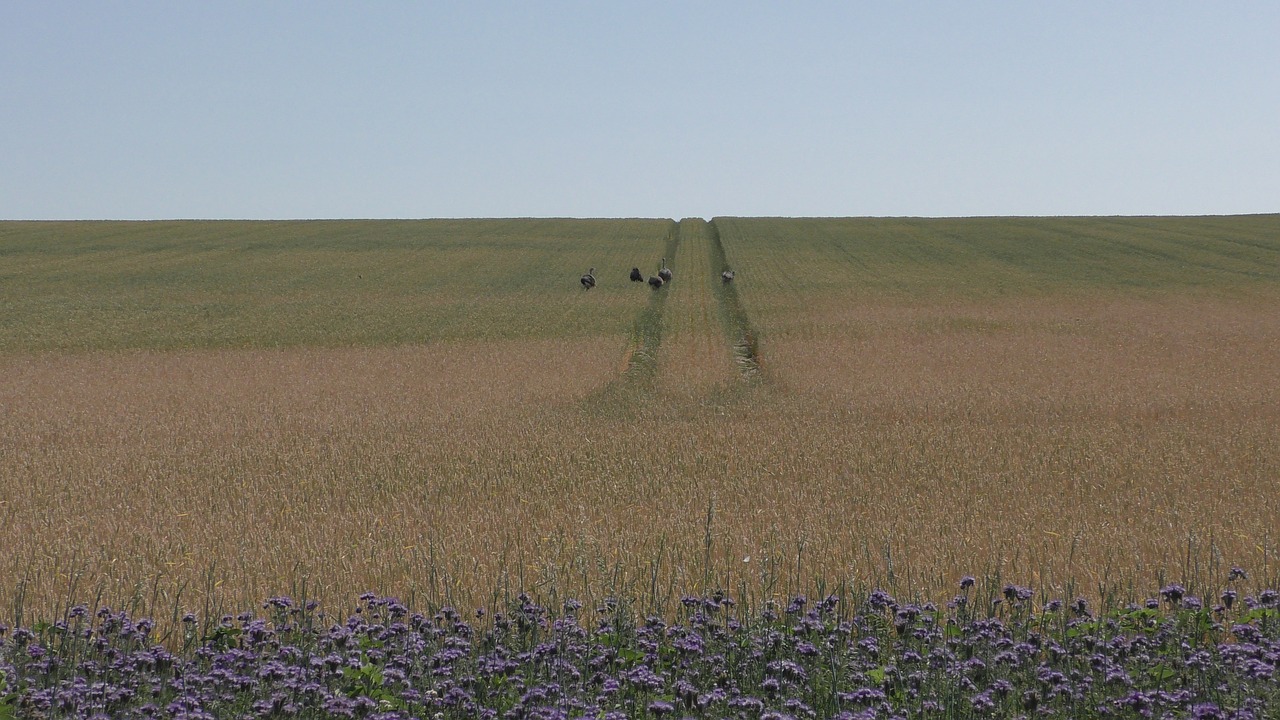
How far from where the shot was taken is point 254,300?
4275 centimetres

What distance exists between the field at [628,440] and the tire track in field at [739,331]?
0.26 m

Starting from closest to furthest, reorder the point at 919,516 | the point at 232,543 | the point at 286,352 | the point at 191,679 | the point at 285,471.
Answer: the point at 191,679 → the point at 232,543 → the point at 919,516 → the point at 285,471 → the point at 286,352

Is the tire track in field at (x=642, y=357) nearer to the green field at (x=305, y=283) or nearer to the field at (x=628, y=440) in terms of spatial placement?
the field at (x=628, y=440)

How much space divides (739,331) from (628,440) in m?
17.1

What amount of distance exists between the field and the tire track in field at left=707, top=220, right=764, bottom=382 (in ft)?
0.84

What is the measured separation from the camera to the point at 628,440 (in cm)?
1585

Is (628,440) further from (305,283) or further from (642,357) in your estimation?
(305,283)

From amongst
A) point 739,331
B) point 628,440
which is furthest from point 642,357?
point 628,440

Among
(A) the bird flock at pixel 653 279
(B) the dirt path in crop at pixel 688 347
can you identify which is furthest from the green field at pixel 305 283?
(B) the dirt path in crop at pixel 688 347

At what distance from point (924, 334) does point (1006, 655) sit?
1032 inches

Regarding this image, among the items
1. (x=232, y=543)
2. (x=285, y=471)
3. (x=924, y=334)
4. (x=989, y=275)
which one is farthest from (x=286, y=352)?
(x=989, y=275)

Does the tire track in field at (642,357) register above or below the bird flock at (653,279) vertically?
below

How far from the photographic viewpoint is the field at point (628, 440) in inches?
356

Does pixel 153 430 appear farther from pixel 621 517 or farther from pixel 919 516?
pixel 919 516
